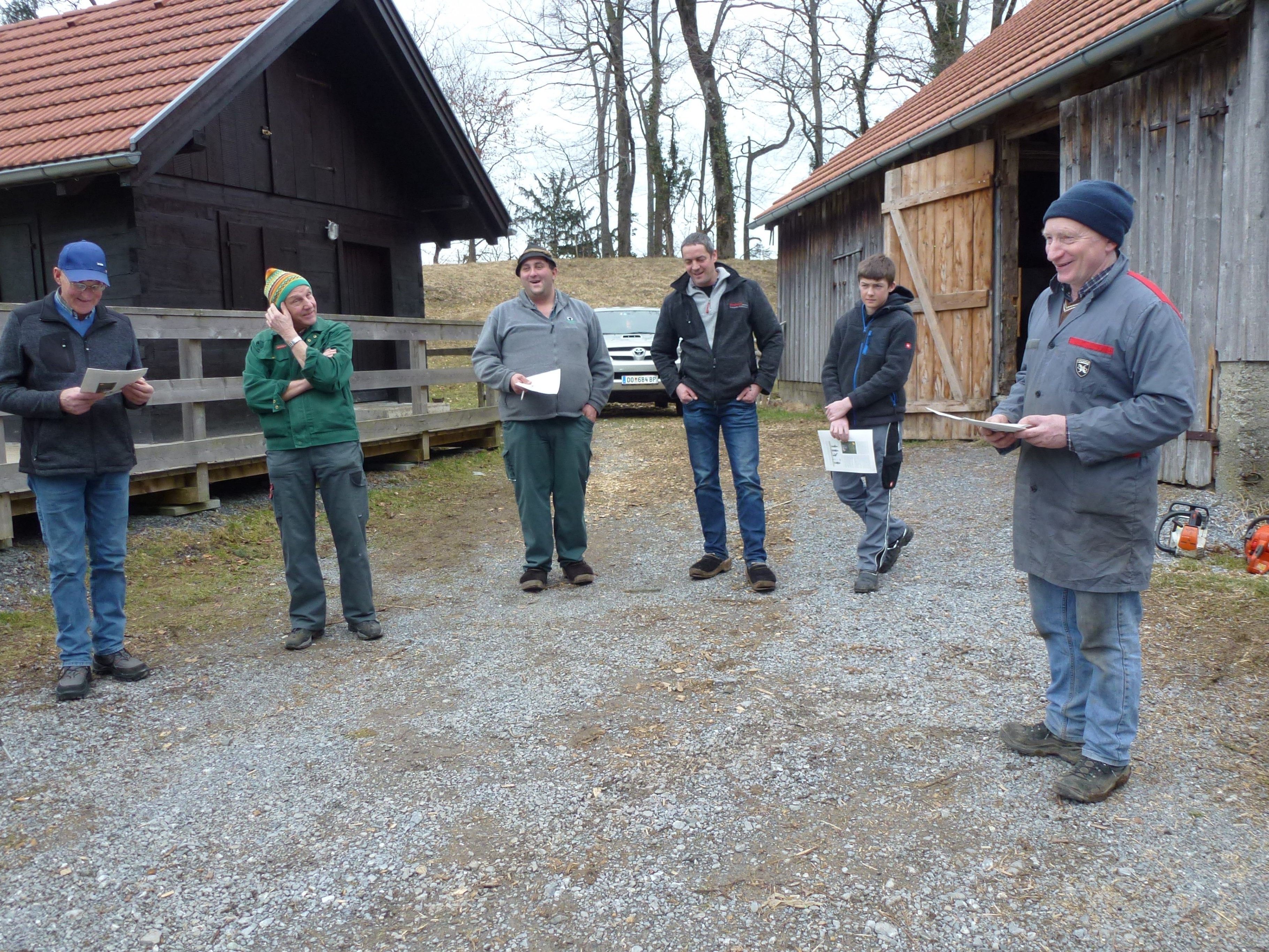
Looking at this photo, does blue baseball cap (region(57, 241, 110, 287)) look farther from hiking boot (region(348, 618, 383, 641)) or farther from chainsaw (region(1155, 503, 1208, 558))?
chainsaw (region(1155, 503, 1208, 558))

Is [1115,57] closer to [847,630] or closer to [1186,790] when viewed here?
[847,630]

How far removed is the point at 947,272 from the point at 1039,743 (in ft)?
26.7

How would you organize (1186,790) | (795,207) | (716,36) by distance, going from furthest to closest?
(716,36) < (795,207) < (1186,790)

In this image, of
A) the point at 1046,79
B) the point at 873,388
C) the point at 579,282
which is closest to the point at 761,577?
the point at 873,388

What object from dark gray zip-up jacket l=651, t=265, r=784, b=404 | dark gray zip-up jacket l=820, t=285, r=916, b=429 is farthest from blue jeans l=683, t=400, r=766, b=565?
dark gray zip-up jacket l=820, t=285, r=916, b=429

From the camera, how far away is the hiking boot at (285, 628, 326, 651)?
4.96 metres

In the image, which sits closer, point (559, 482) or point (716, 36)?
point (559, 482)

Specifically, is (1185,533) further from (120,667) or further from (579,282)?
(579,282)

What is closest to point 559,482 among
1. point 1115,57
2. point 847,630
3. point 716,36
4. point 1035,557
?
point 847,630

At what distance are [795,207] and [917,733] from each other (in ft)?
38.6

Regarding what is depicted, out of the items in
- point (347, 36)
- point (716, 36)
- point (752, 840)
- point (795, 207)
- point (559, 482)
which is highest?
point (716, 36)

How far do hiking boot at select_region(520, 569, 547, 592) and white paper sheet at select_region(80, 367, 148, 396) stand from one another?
93.1 inches

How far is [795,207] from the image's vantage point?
14.3 meters

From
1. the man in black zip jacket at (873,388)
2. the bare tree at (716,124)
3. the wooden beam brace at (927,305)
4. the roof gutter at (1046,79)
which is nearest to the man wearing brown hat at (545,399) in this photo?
the man in black zip jacket at (873,388)
